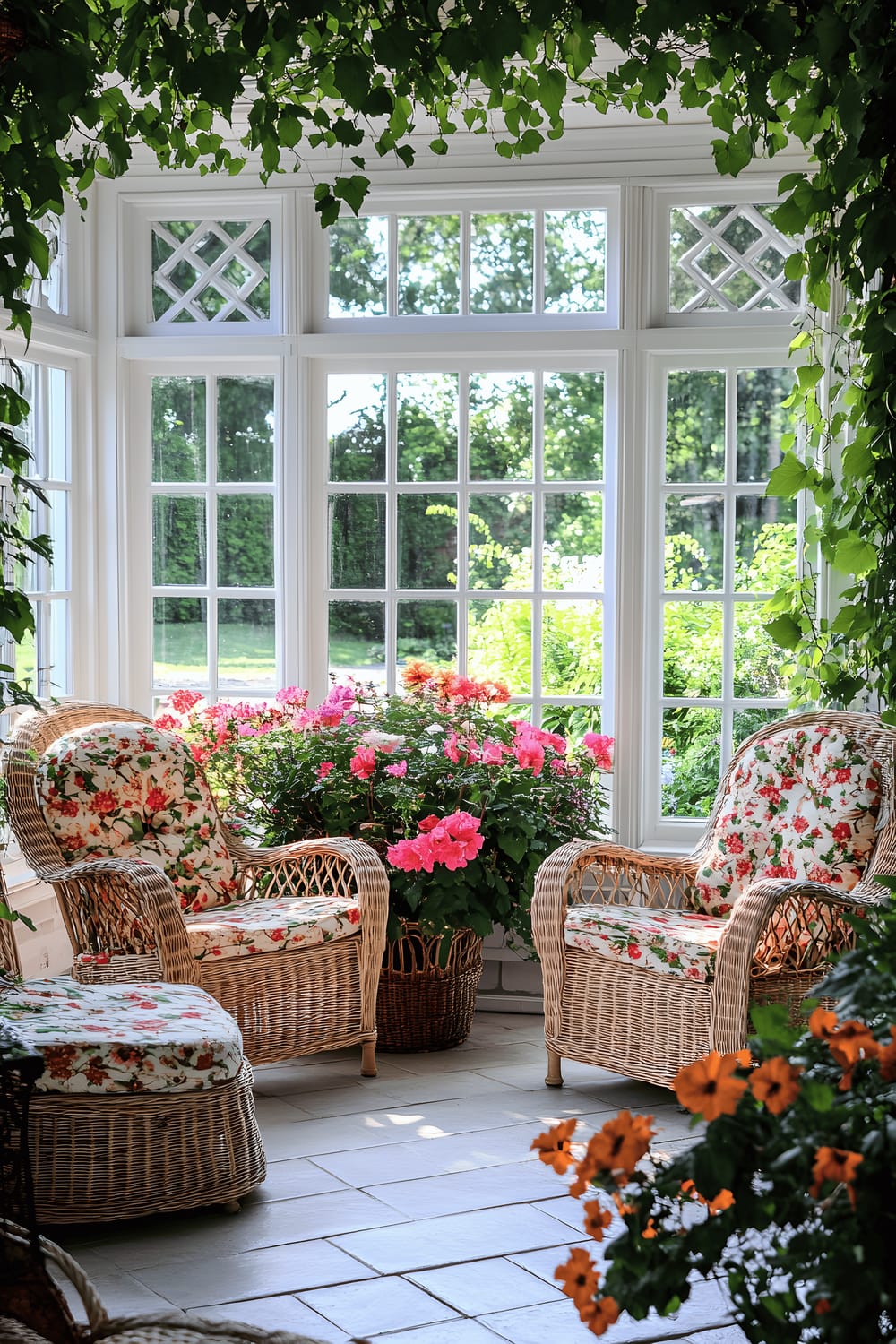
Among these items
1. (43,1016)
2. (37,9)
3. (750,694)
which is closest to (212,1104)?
(43,1016)

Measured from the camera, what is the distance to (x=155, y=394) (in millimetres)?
4926

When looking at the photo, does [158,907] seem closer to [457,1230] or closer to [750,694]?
[457,1230]

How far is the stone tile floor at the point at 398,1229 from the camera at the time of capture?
93.1 inches

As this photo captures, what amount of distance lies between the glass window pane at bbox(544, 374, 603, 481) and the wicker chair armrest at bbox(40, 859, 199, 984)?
6.91 feet

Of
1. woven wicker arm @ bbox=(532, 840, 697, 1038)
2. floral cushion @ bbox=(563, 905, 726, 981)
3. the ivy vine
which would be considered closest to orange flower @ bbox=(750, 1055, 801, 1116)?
the ivy vine

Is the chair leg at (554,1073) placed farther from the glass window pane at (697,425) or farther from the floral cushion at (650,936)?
the glass window pane at (697,425)

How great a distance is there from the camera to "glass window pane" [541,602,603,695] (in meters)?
4.70

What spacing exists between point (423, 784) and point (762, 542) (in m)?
1.44

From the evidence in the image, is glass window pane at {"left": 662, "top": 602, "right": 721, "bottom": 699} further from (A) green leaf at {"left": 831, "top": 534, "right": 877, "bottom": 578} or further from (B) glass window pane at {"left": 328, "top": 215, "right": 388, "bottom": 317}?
(A) green leaf at {"left": 831, "top": 534, "right": 877, "bottom": 578}

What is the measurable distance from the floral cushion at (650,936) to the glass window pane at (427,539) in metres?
1.47

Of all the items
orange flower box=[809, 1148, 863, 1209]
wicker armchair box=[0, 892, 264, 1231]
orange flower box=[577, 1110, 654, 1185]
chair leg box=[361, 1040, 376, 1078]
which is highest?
orange flower box=[809, 1148, 863, 1209]

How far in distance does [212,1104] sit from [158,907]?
593 mm

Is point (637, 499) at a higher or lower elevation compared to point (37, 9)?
lower

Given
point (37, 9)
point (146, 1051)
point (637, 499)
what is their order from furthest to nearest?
1. point (637, 499)
2. point (146, 1051)
3. point (37, 9)
